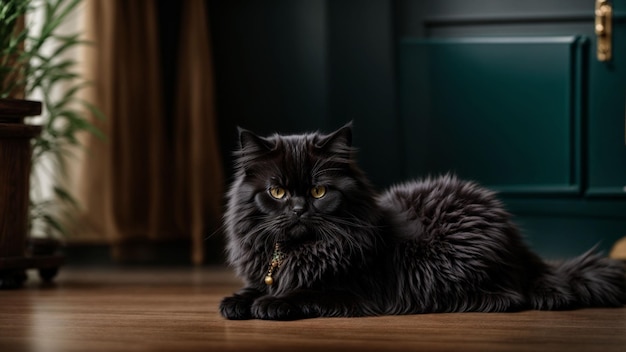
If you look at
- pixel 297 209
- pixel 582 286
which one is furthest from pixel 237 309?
pixel 582 286

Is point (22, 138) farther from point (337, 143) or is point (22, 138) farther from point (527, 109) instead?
point (527, 109)

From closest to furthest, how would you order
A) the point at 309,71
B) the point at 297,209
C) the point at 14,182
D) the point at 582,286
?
1. the point at 297,209
2. the point at 582,286
3. the point at 14,182
4. the point at 309,71

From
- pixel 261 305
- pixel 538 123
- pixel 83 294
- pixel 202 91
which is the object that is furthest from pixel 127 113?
pixel 261 305

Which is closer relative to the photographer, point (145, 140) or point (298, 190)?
→ point (298, 190)

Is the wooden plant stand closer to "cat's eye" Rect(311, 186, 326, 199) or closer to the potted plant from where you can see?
the potted plant

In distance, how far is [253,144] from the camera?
71.9 inches

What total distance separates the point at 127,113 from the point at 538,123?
5.36 feet

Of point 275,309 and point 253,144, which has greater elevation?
point 253,144

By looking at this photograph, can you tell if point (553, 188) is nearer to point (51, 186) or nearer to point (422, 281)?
point (422, 281)

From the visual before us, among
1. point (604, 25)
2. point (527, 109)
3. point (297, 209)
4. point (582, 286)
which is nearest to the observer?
point (297, 209)

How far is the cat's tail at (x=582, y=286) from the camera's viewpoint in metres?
1.93

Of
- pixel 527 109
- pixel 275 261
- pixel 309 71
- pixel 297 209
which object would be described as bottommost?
pixel 275 261

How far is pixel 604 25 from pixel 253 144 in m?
1.81

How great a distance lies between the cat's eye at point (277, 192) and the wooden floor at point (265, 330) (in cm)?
27
